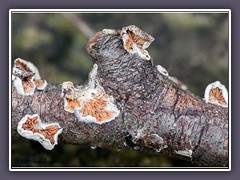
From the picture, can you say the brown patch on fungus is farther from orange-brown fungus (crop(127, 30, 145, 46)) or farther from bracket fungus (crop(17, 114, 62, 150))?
orange-brown fungus (crop(127, 30, 145, 46))

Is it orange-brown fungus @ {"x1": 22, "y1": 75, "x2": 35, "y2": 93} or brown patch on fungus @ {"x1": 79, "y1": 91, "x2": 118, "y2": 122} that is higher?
orange-brown fungus @ {"x1": 22, "y1": 75, "x2": 35, "y2": 93}

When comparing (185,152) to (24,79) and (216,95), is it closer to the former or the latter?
(216,95)

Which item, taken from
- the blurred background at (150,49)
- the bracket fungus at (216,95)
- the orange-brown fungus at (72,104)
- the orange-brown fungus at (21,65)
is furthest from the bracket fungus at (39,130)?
the blurred background at (150,49)

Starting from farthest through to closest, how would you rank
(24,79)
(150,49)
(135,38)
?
(150,49) < (24,79) < (135,38)

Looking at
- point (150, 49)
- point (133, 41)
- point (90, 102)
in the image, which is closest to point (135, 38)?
point (133, 41)

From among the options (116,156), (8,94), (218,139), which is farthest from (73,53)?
(218,139)

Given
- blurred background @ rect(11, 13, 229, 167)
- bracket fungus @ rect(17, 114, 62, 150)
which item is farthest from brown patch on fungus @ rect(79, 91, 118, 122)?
blurred background @ rect(11, 13, 229, 167)

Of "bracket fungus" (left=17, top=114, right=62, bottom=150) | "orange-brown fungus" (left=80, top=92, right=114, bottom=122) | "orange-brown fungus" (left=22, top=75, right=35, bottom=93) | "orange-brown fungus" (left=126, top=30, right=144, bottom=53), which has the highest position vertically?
"orange-brown fungus" (left=126, top=30, right=144, bottom=53)

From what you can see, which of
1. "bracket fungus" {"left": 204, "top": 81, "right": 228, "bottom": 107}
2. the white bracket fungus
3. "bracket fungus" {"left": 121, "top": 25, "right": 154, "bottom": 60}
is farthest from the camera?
"bracket fungus" {"left": 204, "top": 81, "right": 228, "bottom": 107}
